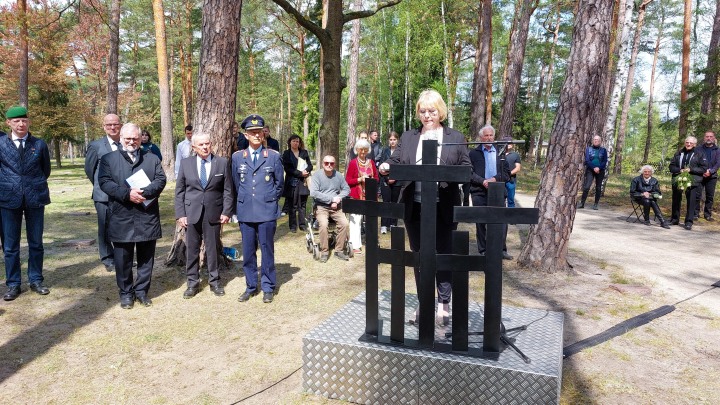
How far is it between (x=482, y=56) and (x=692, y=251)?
12.2 meters

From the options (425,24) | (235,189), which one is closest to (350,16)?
(235,189)

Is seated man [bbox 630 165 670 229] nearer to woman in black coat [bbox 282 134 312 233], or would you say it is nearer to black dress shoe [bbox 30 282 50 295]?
woman in black coat [bbox 282 134 312 233]

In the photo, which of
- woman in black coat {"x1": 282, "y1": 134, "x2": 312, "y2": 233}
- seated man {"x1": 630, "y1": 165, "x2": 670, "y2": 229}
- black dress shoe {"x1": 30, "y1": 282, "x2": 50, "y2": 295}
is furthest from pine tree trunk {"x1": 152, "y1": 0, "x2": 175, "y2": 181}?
seated man {"x1": 630, "y1": 165, "x2": 670, "y2": 229}

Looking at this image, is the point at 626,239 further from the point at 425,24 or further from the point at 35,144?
the point at 425,24

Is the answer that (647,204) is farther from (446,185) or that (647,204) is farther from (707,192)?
(446,185)

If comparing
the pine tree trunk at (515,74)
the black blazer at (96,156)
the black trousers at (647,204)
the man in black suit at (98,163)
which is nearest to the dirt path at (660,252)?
the black trousers at (647,204)

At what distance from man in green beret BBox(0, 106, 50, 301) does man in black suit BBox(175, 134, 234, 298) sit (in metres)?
1.56

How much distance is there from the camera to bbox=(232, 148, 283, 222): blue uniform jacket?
16.6 ft

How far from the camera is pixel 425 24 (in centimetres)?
3228

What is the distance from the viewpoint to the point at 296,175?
8.70 metres

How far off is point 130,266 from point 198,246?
73 cm

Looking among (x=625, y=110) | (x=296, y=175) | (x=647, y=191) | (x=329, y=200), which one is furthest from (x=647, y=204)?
(x=625, y=110)

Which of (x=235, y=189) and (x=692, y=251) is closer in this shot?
(x=235, y=189)

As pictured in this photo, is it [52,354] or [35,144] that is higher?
[35,144]
